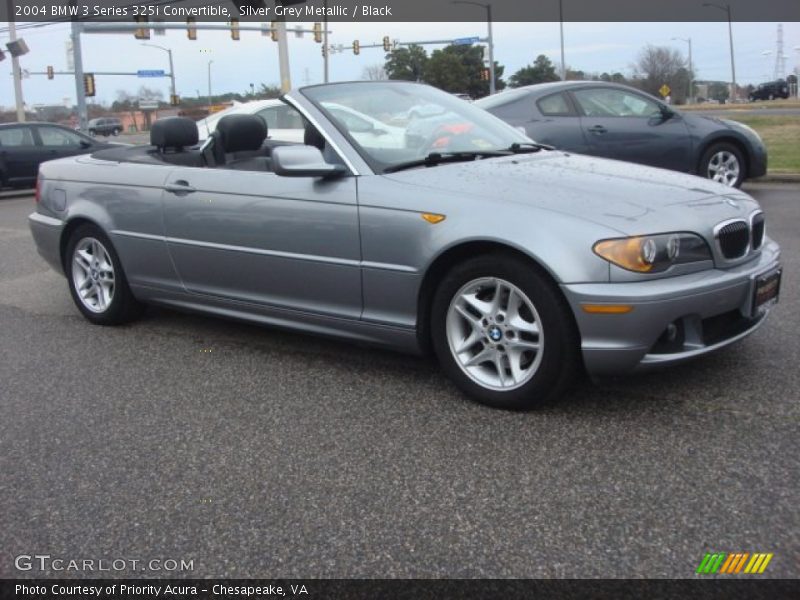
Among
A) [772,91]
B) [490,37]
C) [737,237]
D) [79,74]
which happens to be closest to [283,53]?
[79,74]

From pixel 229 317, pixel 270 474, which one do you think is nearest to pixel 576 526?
pixel 270 474

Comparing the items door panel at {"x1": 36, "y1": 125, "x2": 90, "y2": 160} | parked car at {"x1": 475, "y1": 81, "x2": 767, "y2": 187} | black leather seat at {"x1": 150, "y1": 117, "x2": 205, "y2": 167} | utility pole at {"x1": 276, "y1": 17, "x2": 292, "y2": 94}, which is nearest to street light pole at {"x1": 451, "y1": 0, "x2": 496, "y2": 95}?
utility pole at {"x1": 276, "y1": 17, "x2": 292, "y2": 94}

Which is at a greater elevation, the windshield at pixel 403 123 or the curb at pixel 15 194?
the windshield at pixel 403 123

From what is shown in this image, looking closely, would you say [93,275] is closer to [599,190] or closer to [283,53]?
[599,190]

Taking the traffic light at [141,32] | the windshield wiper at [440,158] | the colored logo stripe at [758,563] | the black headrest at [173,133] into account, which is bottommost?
the colored logo stripe at [758,563]

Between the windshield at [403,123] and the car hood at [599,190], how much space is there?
212 mm

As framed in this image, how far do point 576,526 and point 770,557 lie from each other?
0.57 meters

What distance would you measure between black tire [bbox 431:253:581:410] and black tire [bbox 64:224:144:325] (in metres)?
2.48

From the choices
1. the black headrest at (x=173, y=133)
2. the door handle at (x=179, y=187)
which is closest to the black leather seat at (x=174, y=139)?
the black headrest at (x=173, y=133)

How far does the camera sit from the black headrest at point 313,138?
4.42m

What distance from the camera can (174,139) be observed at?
5512mm

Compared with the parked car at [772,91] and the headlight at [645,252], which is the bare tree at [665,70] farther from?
the headlight at [645,252]

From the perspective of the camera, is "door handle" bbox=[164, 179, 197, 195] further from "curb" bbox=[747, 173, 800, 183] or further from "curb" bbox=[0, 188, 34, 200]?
"curb" bbox=[0, 188, 34, 200]

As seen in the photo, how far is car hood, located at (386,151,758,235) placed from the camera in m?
3.46
